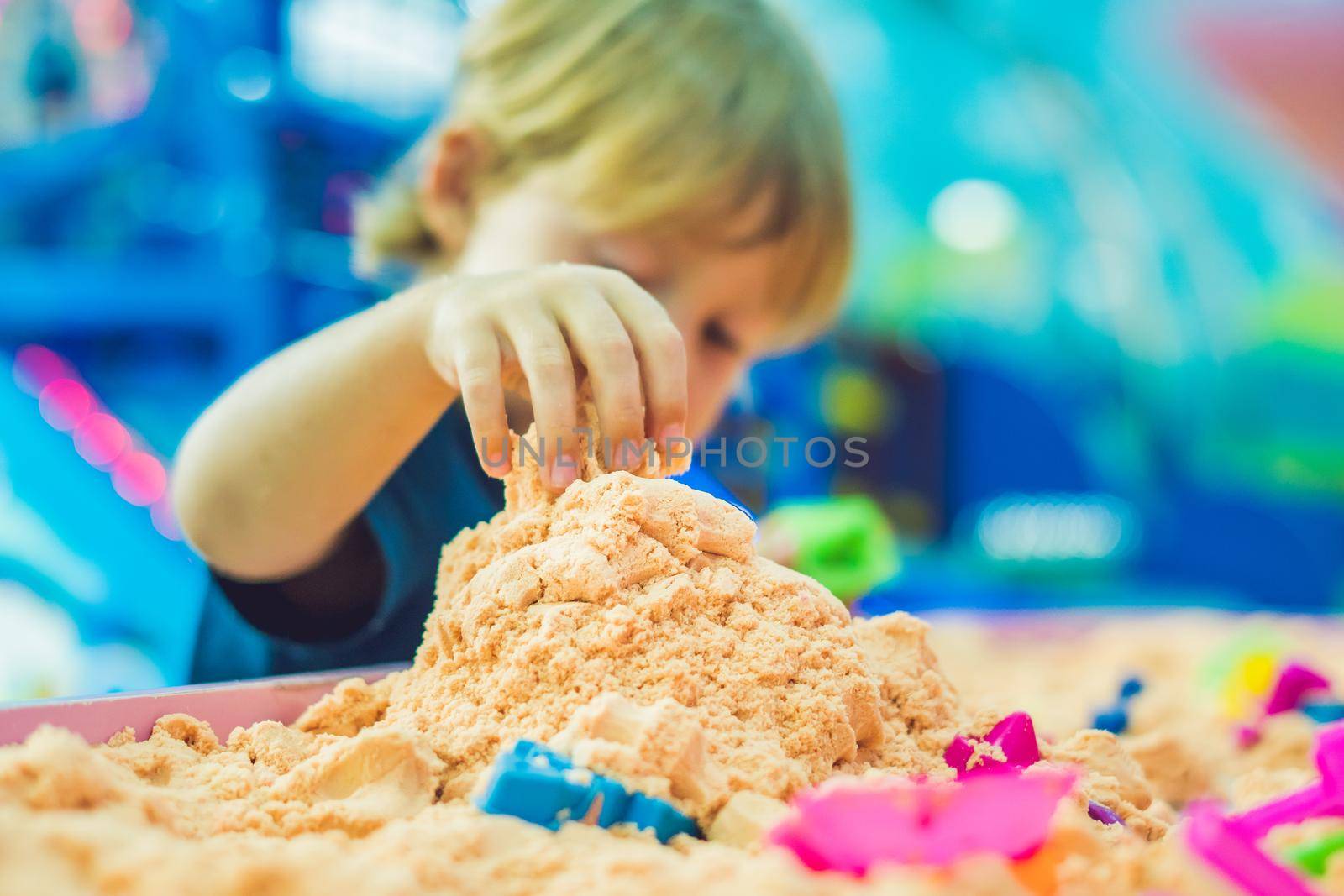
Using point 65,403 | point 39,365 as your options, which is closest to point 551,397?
point 65,403

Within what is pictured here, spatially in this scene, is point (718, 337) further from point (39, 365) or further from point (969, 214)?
point (969, 214)

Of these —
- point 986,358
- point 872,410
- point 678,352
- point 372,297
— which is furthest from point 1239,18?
point 678,352

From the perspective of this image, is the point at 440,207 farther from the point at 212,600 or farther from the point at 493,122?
the point at 212,600

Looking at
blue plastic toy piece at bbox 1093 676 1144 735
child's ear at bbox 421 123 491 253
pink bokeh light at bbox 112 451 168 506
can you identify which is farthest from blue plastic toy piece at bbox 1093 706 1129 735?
pink bokeh light at bbox 112 451 168 506

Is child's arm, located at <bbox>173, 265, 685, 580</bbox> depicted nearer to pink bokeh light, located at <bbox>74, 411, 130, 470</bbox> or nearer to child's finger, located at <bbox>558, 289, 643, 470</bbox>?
child's finger, located at <bbox>558, 289, 643, 470</bbox>

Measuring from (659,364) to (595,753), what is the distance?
0.18 metres

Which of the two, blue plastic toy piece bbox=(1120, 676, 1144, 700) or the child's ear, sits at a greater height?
the child's ear

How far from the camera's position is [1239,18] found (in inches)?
132

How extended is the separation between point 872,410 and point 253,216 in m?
2.08

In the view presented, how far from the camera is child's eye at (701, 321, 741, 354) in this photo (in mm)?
907

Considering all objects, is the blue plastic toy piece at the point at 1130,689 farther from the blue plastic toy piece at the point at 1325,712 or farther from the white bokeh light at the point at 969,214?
the white bokeh light at the point at 969,214

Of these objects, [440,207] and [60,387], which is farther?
[60,387]

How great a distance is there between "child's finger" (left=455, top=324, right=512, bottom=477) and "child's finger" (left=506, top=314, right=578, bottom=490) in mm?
12

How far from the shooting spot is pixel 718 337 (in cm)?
93
